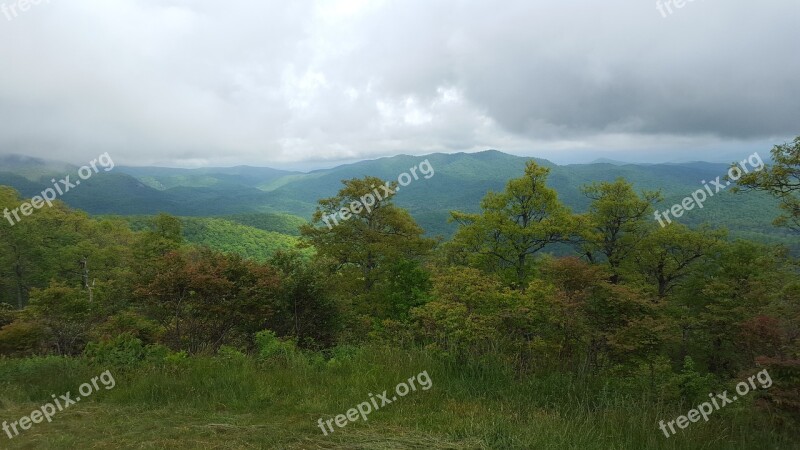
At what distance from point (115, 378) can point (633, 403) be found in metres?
6.83

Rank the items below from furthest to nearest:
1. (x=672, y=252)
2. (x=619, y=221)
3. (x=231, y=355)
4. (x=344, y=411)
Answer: (x=619, y=221)
(x=672, y=252)
(x=231, y=355)
(x=344, y=411)

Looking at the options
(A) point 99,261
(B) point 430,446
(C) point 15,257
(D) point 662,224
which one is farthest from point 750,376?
(C) point 15,257

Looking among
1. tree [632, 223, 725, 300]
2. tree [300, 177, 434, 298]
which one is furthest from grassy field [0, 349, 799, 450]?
tree [632, 223, 725, 300]

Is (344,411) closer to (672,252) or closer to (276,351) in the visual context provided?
(276,351)

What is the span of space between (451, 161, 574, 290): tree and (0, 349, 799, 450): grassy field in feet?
51.4

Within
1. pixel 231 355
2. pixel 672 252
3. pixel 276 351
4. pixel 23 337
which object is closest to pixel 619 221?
pixel 672 252

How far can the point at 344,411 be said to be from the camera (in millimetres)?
4551

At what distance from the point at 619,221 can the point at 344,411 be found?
25.4 m

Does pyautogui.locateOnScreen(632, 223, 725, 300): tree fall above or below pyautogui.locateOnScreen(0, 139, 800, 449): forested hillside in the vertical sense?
below

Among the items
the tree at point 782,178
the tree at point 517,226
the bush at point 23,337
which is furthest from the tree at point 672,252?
the bush at point 23,337

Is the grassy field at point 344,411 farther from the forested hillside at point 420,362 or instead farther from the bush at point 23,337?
the bush at point 23,337

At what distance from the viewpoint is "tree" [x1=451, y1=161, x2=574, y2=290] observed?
20.9 metres

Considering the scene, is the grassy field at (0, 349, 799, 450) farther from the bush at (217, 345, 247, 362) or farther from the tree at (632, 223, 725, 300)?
the tree at (632, 223, 725, 300)

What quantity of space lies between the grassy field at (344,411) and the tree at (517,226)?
1568cm
